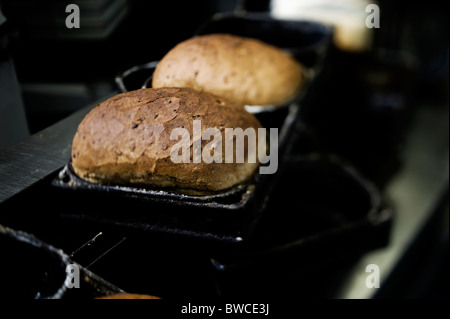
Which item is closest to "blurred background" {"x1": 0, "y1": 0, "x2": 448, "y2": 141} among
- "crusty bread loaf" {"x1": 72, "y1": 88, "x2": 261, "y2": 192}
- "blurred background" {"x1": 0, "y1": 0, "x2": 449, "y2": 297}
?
"blurred background" {"x1": 0, "y1": 0, "x2": 449, "y2": 297}

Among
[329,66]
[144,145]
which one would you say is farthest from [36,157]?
[329,66]

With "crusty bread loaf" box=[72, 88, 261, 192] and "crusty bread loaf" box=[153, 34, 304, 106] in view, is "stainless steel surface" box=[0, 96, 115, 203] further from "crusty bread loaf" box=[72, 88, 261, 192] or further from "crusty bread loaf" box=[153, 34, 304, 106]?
"crusty bread loaf" box=[153, 34, 304, 106]

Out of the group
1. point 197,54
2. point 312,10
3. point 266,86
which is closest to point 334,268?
point 266,86

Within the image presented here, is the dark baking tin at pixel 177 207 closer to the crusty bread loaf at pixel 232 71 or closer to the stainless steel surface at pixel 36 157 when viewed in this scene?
the stainless steel surface at pixel 36 157

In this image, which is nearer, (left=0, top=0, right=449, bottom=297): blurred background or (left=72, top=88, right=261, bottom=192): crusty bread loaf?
(left=72, top=88, right=261, bottom=192): crusty bread loaf

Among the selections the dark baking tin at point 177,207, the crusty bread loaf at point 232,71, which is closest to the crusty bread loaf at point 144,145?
the dark baking tin at point 177,207

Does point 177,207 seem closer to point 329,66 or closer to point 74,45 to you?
point 74,45

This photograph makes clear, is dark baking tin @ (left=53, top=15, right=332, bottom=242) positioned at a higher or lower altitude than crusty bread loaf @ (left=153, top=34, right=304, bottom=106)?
lower
